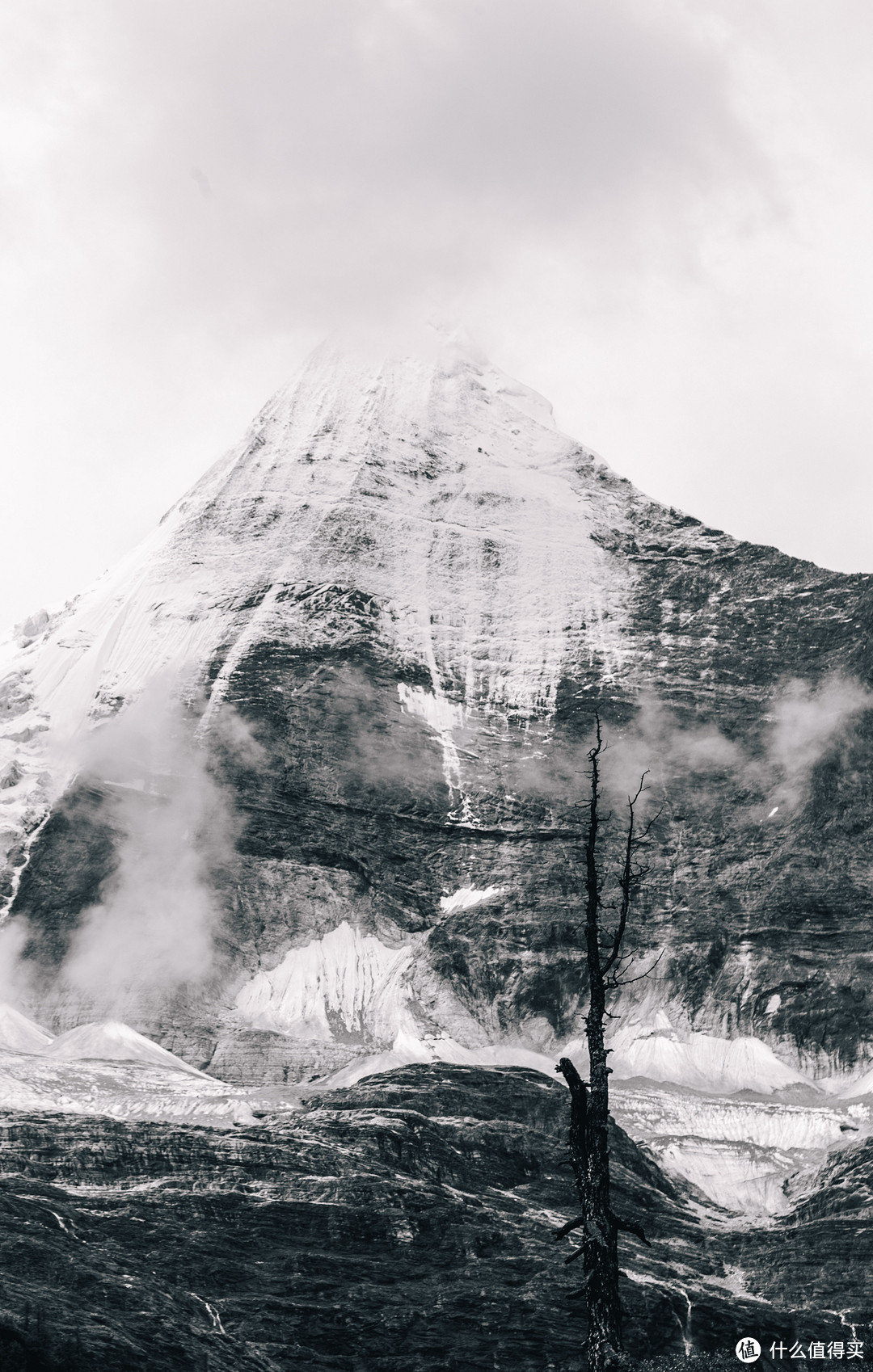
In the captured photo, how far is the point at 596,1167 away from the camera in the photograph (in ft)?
88.5

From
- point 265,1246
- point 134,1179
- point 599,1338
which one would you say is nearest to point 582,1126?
point 599,1338

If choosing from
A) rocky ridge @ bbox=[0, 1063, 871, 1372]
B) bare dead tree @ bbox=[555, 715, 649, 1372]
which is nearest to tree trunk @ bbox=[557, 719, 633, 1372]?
bare dead tree @ bbox=[555, 715, 649, 1372]

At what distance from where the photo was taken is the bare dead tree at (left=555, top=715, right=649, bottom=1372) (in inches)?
1009

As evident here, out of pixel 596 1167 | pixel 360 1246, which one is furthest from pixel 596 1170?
pixel 360 1246

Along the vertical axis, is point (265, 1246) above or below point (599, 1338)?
below

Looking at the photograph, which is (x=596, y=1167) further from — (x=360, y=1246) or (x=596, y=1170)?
(x=360, y=1246)

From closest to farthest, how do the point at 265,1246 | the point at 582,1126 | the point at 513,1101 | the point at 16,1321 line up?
1. the point at 582,1126
2. the point at 16,1321
3. the point at 265,1246
4. the point at 513,1101

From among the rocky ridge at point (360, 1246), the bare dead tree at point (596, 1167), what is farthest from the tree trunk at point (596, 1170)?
the rocky ridge at point (360, 1246)

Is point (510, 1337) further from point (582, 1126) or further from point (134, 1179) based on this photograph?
point (582, 1126)

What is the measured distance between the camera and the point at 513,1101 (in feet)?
646

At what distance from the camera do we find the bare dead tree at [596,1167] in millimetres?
25641

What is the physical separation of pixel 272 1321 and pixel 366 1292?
11.2 m

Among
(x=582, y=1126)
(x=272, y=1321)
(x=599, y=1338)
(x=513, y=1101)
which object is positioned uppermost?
(x=582, y=1126)

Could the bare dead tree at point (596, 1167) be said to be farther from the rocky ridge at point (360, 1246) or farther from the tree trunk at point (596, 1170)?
the rocky ridge at point (360, 1246)
